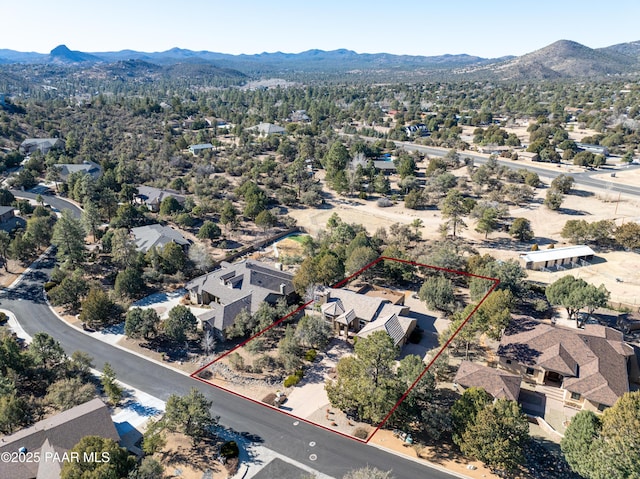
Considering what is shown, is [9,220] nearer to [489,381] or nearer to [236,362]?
[236,362]

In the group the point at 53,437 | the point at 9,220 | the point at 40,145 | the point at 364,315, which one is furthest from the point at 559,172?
the point at 40,145

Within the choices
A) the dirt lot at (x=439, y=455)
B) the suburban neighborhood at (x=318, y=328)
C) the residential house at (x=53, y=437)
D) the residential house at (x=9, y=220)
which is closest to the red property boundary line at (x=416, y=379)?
the suburban neighborhood at (x=318, y=328)

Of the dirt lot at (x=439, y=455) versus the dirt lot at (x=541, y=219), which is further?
the dirt lot at (x=541, y=219)

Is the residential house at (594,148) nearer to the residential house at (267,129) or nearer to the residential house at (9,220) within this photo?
the residential house at (267,129)

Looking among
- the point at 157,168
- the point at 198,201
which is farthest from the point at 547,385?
the point at 157,168

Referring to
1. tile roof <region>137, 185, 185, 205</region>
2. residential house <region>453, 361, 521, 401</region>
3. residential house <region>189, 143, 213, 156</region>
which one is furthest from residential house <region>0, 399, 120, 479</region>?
residential house <region>189, 143, 213, 156</region>

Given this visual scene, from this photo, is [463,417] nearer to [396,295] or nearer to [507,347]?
[507,347]
